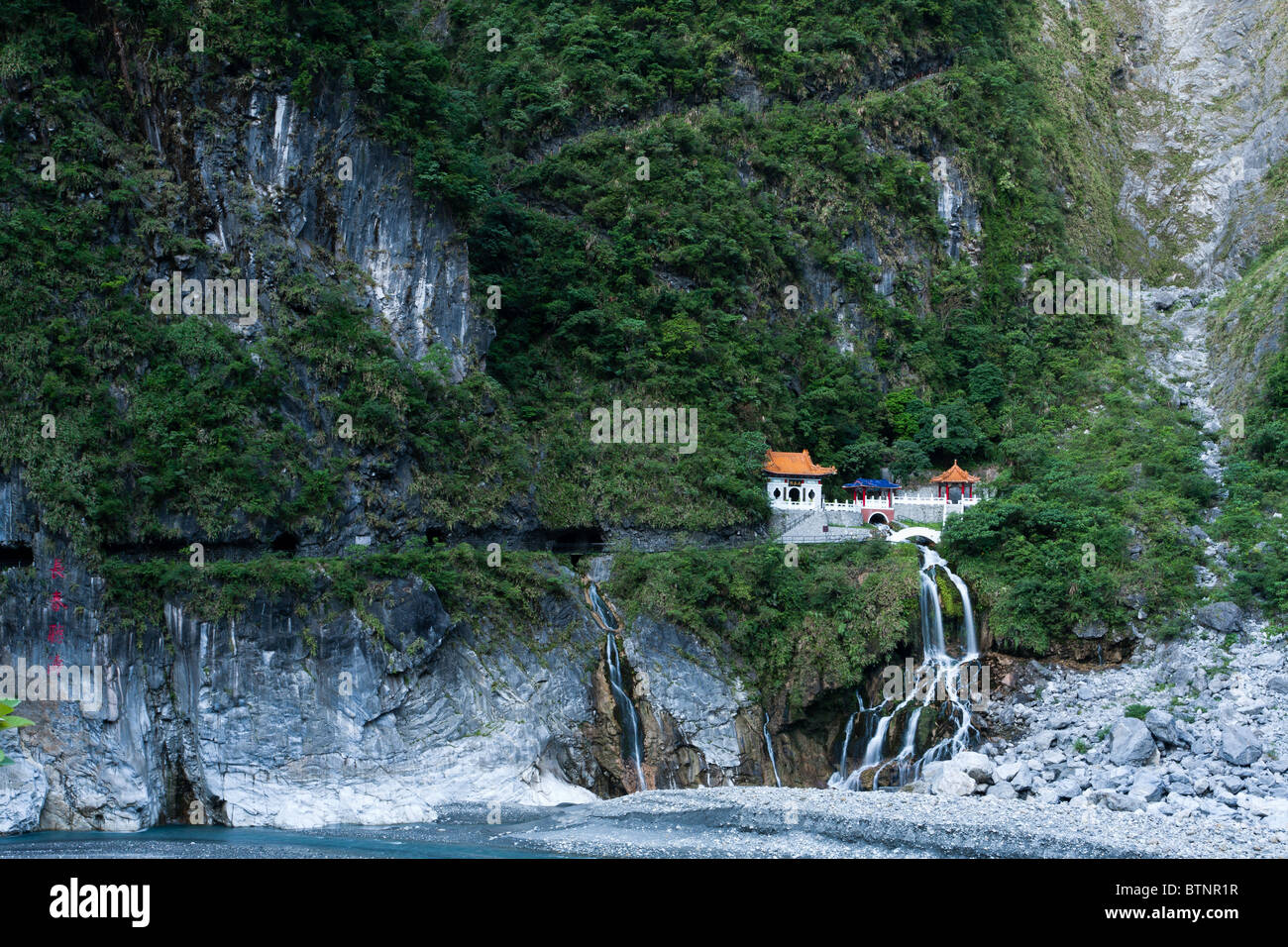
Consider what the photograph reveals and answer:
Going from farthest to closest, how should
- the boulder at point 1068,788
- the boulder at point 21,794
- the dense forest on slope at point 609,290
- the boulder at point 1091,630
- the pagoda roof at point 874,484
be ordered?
the pagoda roof at point 874,484
the boulder at point 1091,630
the dense forest on slope at point 609,290
the boulder at point 21,794
the boulder at point 1068,788

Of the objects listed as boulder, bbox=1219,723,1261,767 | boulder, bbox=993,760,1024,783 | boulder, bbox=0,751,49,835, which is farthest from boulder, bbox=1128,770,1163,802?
boulder, bbox=0,751,49,835

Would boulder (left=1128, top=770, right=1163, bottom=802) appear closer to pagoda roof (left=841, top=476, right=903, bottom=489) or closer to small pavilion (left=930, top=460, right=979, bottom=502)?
small pavilion (left=930, top=460, right=979, bottom=502)

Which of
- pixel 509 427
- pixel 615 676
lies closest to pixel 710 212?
pixel 509 427

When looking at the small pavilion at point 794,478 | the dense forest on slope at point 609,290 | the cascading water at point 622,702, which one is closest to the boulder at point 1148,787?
the dense forest on slope at point 609,290

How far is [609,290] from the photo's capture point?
133 ft

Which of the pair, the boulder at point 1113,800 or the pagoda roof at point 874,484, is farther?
the pagoda roof at point 874,484

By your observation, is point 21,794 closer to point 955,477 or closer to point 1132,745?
point 1132,745

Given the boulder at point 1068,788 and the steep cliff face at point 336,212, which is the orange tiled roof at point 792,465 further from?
the boulder at point 1068,788

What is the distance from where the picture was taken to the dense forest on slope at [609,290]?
29812 millimetres

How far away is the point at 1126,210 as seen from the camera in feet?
200

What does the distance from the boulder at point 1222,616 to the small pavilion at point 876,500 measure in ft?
32.8

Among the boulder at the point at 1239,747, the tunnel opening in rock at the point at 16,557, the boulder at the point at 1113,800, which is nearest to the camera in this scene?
the boulder at the point at 1113,800

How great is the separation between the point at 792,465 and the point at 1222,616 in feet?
44.9

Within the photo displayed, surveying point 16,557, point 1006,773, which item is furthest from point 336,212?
point 1006,773
